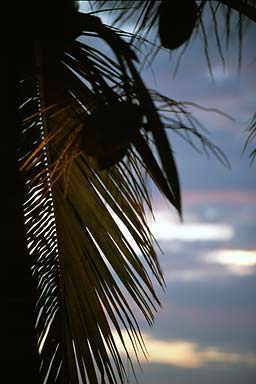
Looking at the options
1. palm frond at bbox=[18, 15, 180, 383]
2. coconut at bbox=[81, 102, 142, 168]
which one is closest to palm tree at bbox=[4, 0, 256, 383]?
palm frond at bbox=[18, 15, 180, 383]

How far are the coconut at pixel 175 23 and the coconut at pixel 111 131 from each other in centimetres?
46

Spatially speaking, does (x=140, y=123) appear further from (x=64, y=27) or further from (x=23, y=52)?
(x=23, y=52)

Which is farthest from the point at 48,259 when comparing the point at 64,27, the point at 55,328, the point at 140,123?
the point at 140,123

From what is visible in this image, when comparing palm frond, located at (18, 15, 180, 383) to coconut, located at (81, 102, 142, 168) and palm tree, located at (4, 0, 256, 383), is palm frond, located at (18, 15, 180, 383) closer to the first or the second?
palm tree, located at (4, 0, 256, 383)

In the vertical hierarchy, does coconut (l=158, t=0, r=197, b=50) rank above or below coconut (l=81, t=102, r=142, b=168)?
above

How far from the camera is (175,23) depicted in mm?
1779

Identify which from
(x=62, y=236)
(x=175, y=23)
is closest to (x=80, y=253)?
(x=62, y=236)

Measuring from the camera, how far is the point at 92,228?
246cm

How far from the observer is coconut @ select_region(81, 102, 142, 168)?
133 centimetres

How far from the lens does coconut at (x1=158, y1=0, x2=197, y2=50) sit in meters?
1.78

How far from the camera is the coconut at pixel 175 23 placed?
5.83 feet

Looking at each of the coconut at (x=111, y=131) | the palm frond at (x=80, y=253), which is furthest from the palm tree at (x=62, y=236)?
the coconut at (x=111, y=131)

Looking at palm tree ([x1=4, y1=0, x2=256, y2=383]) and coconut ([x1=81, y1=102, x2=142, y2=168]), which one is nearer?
coconut ([x1=81, y1=102, x2=142, y2=168])

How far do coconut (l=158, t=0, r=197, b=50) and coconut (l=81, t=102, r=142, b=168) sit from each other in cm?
46
